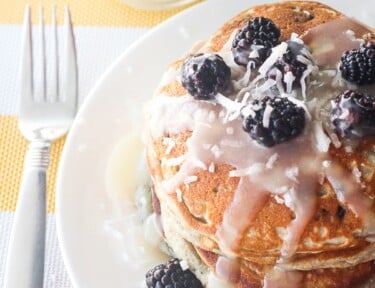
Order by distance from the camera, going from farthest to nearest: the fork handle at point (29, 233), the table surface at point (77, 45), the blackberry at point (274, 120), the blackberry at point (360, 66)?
the table surface at point (77, 45)
the fork handle at point (29, 233)
the blackberry at point (360, 66)
the blackberry at point (274, 120)

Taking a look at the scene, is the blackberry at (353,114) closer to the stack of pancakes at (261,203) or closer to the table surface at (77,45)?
the stack of pancakes at (261,203)

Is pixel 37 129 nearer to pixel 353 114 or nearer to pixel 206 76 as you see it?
pixel 206 76

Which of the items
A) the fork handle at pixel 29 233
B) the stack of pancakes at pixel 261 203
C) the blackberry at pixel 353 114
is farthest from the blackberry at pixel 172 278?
the blackberry at pixel 353 114

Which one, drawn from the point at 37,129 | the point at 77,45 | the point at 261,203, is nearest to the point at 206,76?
the point at 261,203

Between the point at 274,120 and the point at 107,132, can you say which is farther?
the point at 107,132

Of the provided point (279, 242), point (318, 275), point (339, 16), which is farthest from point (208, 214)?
point (339, 16)
